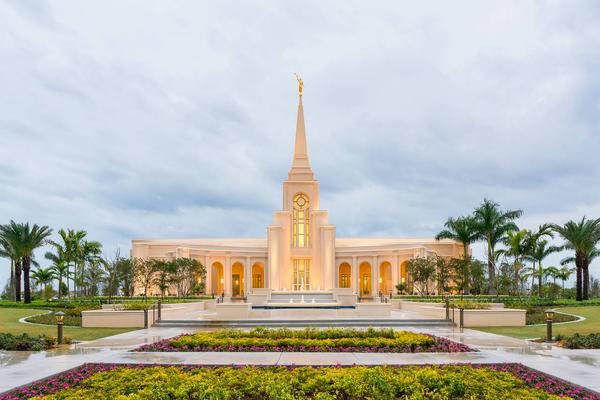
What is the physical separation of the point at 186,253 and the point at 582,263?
115 feet

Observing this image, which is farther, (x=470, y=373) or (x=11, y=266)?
(x=11, y=266)

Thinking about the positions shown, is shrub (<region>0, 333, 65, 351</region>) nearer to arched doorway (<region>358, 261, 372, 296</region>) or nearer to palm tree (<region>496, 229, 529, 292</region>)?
palm tree (<region>496, 229, 529, 292</region>)

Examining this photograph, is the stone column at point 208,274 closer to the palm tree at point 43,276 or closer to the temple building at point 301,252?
the temple building at point 301,252

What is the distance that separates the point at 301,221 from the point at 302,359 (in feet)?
135

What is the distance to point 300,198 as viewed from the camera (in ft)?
172

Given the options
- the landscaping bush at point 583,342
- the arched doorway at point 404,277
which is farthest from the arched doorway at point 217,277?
the landscaping bush at point 583,342

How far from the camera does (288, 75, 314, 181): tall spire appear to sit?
53.0 metres

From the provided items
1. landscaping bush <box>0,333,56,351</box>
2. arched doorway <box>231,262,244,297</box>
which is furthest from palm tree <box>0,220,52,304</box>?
landscaping bush <box>0,333,56,351</box>

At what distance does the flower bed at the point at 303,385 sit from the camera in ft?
24.7

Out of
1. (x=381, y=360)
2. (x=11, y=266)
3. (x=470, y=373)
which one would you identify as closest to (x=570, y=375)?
(x=470, y=373)

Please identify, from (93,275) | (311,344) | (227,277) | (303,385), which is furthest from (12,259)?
(303,385)

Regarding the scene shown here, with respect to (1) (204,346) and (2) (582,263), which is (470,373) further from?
(2) (582,263)

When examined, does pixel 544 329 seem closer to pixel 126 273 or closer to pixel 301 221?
pixel 126 273

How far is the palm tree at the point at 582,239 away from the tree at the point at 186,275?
30.3 meters
